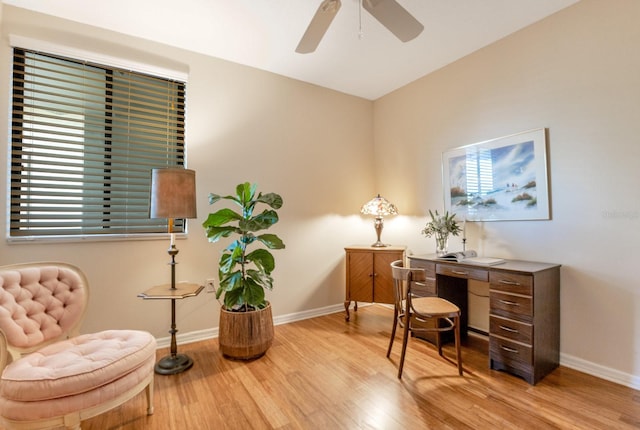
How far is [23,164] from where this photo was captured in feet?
7.46

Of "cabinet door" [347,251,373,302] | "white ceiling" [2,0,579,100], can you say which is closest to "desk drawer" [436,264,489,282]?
"cabinet door" [347,251,373,302]

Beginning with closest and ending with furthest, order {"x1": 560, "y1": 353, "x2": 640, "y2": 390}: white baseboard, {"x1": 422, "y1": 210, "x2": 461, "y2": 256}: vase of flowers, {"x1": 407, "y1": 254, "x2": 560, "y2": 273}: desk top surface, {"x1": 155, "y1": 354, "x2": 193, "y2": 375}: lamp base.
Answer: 1. {"x1": 560, "y1": 353, "x2": 640, "y2": 390}: white baseboard
2. {"x1": 407, "y1": 254, "x2": 560, "y2": 273}: desk top surface
3. {"x1": 155, "y1": 354, "x2": 193, "y2": 375}: lamp base
4. {"x1": 422, "y1": 210, "x2": 461, "y2": 256}: vase of flowers

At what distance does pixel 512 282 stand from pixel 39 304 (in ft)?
10.5

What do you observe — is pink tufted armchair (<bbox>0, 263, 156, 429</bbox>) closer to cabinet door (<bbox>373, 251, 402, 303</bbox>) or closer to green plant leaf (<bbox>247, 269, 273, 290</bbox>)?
green plant leaf (<bbox>247, 269, 273, 290</bbox>)

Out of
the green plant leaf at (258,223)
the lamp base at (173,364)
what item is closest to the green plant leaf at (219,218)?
the green plant leaf at (258,223)

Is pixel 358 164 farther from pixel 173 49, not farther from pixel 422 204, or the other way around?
pixel 173 49

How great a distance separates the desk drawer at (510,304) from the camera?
6.91 ft

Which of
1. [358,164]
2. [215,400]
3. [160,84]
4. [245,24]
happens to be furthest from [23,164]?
[358,164]

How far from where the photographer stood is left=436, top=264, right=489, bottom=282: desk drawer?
2.37 metres

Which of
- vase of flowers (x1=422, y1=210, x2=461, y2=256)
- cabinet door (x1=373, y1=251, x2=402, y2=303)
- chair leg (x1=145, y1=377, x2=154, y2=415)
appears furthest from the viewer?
cabinet door (x1=373, y1=251, x2=402, y2=303)

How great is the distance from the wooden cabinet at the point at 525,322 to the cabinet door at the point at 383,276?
44.1 inches

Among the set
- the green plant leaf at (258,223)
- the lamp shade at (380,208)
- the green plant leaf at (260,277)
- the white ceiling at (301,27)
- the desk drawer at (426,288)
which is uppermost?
the white ceiling at (301,27)

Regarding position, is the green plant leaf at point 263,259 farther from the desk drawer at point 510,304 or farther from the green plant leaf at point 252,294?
the desk drawer at point 510,304

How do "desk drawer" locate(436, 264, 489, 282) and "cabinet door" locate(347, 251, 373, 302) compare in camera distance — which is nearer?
"desk drawer" locate(436, 264, 489, 282)
